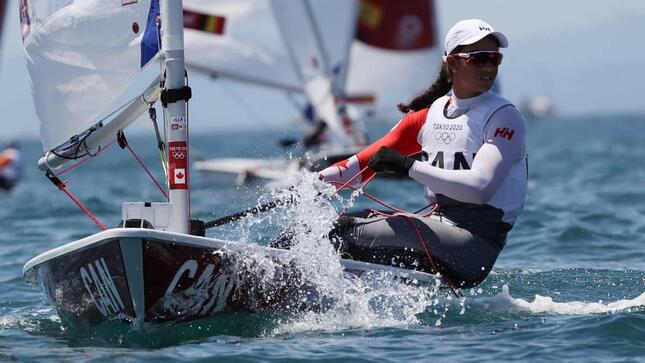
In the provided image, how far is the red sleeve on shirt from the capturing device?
596cm

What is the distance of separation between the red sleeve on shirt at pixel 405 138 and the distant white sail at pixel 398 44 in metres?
18.4

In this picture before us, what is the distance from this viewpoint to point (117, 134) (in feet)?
19.5

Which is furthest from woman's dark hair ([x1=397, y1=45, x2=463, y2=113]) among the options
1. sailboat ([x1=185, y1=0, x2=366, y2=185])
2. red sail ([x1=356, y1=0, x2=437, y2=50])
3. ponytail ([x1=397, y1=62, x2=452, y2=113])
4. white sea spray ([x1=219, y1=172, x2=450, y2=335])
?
red sail ([x1=356, y1=0, x2=437, y2=50])

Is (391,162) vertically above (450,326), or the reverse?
(391,162)

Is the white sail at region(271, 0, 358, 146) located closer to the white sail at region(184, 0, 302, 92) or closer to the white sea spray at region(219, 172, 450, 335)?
the white sail at region(184, 0, 302, 92)

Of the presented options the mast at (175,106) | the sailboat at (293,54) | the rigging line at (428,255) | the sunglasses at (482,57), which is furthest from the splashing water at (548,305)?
the sailboat at (293,54)

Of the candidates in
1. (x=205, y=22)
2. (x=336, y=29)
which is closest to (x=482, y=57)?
(x=205, y=22)

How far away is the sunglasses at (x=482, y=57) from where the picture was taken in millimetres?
5535

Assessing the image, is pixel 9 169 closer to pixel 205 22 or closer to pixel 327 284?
pixel 205 22

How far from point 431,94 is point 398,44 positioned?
19.1m

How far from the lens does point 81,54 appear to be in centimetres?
594

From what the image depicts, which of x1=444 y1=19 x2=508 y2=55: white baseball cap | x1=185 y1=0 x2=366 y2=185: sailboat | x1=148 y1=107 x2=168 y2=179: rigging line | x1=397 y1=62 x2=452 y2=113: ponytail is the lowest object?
x1=148 y1=107 x2=168 y2=179: rigging line

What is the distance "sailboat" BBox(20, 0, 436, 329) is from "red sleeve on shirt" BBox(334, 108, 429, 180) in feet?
2.35

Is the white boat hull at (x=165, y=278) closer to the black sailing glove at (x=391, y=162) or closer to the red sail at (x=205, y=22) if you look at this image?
the black sailing glove at (x=391, y=162)
